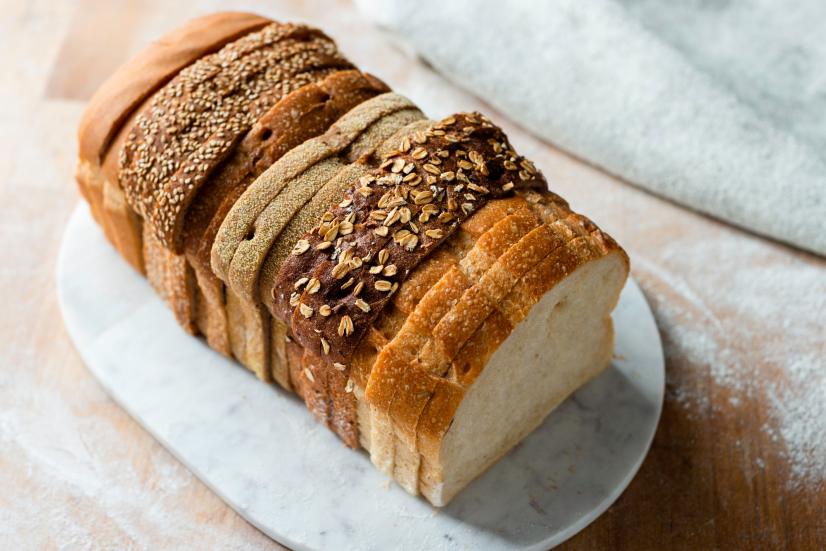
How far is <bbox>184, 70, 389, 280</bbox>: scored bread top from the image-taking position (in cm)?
284

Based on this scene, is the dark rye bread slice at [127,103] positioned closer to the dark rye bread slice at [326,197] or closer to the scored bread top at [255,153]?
the scored bread top at [255,153]

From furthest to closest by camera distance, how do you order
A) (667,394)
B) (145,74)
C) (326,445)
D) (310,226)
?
(667,394)
(145,74)
(326,445)
(310,226)

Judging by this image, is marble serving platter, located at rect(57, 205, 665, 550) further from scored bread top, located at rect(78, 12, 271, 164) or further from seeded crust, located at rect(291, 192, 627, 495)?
scored bread top, located at rect(78, 12, 271, 164)

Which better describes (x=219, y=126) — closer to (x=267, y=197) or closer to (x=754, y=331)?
(x=267, y=197)

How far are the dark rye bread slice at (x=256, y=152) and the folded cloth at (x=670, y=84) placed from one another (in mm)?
1232

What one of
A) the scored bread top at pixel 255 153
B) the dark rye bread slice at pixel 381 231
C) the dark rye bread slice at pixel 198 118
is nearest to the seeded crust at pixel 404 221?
the dark rye bread slice at pixel 381 231

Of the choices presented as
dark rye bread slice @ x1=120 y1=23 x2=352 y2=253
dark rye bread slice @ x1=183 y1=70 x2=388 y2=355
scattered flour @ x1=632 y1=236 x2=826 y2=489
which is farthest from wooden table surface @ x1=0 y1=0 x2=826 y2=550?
dark rye bread slice @ x1=120 y1=23 x2=352 y2=253

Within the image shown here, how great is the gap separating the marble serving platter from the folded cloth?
70cm

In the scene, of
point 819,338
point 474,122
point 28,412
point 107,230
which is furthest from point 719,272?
point 28,412

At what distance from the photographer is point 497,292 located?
2531mm

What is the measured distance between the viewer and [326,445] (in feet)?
9.82

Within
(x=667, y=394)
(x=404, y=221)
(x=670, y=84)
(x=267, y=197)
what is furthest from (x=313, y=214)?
(x=670, y=84)

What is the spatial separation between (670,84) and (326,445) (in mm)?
2095

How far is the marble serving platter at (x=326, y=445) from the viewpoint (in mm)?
2807
